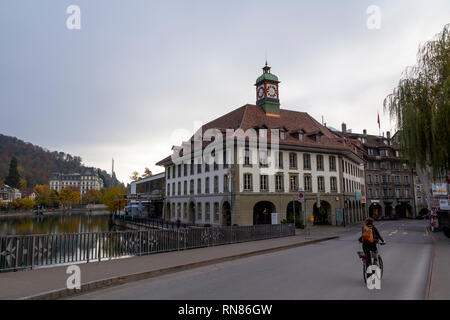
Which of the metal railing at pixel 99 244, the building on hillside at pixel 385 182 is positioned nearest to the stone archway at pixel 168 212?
the metal railing at pixel 99 244

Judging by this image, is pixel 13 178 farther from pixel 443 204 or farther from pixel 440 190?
pixel 443 204

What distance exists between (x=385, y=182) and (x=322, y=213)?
3002 cm

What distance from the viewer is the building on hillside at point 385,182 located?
59875 millimetres

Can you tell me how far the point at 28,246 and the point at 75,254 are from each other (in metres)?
1.87

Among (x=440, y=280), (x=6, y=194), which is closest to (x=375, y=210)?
(x=440, y=280)

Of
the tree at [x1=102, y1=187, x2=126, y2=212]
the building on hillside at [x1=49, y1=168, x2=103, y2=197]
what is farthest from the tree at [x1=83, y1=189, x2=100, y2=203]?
the tree at [x1=102, y1=187, x2=126, y2=212]

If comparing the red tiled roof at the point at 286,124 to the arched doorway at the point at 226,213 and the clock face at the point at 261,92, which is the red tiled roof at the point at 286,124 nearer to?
the clock face at the point at 261,92

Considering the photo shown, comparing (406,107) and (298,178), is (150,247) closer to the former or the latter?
(406,107)

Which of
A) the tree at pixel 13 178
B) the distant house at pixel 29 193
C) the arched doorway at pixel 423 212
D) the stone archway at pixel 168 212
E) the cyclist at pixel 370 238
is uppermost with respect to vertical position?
the tree at pixel 13 178

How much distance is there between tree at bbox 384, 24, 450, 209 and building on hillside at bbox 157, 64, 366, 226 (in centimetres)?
1283

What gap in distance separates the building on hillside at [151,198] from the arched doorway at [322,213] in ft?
89.7
